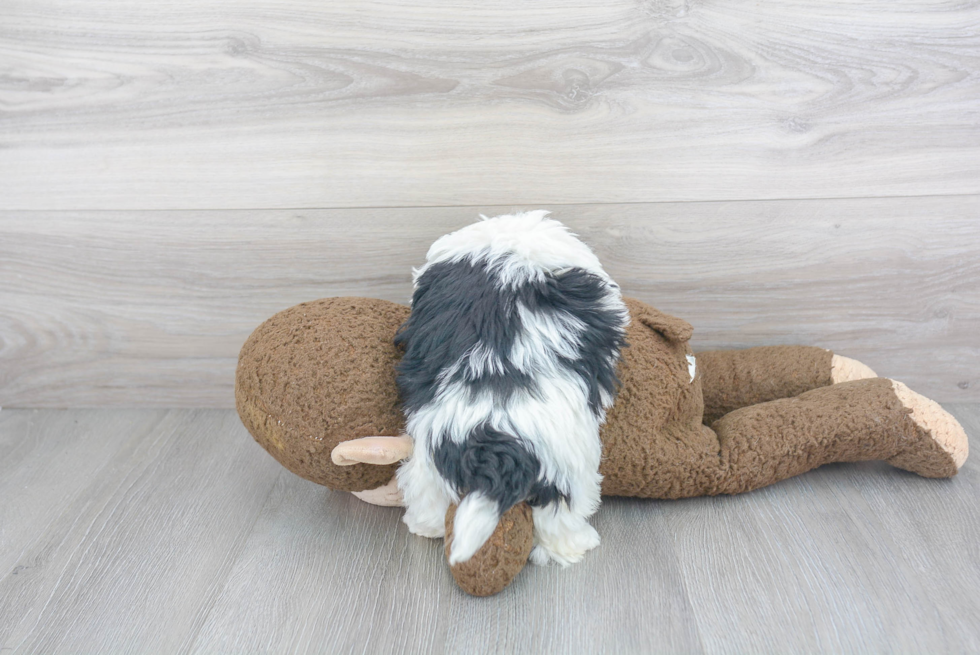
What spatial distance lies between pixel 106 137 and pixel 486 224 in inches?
23.7

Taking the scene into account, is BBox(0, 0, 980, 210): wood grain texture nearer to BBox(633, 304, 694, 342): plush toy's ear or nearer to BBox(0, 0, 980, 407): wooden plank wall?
BBox(0, 0, 980, 407): wooden plank wall

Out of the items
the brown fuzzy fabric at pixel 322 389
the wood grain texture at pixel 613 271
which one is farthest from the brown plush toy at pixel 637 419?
the wood grain texture at pixel 613 271

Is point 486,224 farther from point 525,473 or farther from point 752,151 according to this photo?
point 752,151

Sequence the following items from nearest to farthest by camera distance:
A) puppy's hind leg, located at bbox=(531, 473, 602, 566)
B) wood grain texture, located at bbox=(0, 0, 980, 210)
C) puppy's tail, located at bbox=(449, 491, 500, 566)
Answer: puppy's tail, located at bbox=(449, 491, 500, 566)
puppy's hind leg, located at bbox=(531, 473, 602, 566)
wood grain texture, located at bbox=(0, 0, 980, 210)

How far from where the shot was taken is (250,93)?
944 mm

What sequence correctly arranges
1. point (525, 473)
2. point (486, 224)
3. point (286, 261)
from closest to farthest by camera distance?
point (525, 473) < point (486, 224) < point (286, 261)

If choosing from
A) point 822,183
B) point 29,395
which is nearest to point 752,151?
point 822,183

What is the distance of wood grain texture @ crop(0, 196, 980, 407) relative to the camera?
97cm

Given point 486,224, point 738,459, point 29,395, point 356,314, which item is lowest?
point 29,395

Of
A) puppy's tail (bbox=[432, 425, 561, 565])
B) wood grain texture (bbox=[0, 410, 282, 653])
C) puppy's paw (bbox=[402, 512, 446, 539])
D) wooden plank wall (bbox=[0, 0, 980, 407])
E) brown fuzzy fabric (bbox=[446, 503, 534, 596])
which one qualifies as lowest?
wood grain texture (bbox=[0, 410, 282, 653])

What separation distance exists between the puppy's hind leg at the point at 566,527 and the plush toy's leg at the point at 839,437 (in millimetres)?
172

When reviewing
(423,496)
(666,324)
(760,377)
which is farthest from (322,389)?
(760,377)

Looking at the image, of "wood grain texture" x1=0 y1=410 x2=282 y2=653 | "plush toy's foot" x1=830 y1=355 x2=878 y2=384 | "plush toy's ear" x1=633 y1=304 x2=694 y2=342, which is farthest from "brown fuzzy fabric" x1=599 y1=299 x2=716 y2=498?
"wood grain texture" x1=0 y1=410 x2=282 y2=653

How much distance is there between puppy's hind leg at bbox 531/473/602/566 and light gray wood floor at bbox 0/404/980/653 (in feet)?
0.05
